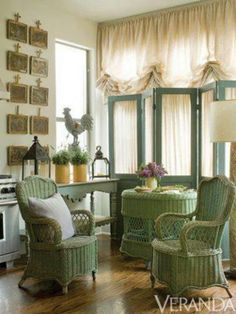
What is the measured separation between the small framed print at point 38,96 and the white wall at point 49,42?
0.18 ft

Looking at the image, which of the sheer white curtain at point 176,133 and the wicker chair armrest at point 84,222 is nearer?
the wicker chair armrest at point 84,222

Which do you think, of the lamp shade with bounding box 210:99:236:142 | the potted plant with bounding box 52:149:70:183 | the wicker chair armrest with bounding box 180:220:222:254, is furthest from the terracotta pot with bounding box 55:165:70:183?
the lamp shade with bounding box 210:99:236:142

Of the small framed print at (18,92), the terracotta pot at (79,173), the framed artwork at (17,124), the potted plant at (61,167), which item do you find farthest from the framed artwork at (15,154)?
the terracotta pot at (79,173)

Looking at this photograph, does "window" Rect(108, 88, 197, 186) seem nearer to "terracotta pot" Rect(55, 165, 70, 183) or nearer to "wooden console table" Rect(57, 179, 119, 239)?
"wooden console table" Rect(57, 179, 119, 239)

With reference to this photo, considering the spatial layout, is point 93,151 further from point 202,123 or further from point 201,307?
point 201,307

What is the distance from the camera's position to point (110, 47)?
5742mm

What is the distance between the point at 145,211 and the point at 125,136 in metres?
1.37

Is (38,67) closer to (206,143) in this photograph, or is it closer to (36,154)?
(36,154)

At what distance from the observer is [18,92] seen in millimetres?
4707

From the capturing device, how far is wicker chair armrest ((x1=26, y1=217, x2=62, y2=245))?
11.4 feet

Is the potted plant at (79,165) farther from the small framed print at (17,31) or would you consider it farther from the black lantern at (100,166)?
the small framed print at (17,31)

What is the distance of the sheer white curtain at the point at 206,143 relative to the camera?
477 cm

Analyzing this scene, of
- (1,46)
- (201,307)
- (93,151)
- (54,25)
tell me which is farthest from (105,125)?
(201,307)

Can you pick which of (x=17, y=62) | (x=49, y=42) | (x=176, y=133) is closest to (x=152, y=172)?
(x=176, y=133)
